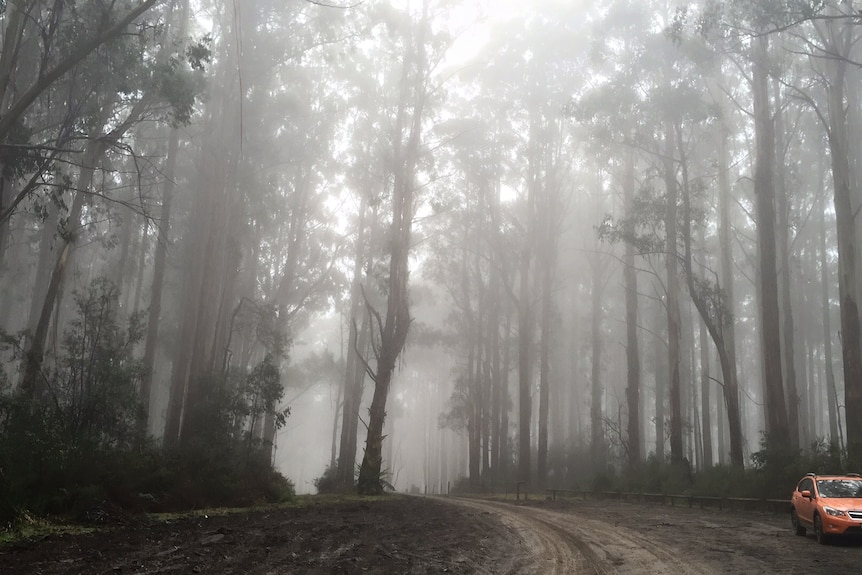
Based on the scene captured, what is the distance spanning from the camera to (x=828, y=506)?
433 inches

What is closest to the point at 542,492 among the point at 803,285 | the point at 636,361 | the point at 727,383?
the point at 636,361

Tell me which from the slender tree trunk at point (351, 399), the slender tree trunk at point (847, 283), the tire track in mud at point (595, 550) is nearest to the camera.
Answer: the tire track in mud at point (595, 550)

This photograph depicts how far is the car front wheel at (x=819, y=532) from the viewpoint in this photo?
1086cm

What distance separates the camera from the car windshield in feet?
37.4

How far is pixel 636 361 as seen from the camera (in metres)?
27.7

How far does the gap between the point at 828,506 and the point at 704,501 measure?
8.42 meters

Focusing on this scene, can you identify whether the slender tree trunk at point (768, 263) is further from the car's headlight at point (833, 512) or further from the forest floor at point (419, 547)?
the car's headlight at point (833, 512)

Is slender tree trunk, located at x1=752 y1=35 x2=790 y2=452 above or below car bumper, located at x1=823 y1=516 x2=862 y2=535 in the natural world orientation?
above

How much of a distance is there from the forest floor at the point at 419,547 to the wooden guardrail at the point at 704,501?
5.88ft

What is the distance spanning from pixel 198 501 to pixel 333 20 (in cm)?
1722

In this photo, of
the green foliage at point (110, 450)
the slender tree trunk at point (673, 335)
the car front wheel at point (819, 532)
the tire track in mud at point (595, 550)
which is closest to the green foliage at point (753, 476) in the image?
the slender tree trunk at point (673, 335)

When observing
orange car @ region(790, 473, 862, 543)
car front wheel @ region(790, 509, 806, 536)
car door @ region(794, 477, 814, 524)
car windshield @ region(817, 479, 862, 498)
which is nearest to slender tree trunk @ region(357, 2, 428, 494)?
car front wheel @ region(790, 509, 806, 536)

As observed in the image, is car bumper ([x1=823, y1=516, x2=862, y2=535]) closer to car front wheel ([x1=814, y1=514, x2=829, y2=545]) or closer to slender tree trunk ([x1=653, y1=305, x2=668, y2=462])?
car front wheel ([x1=814, y1=514, x2=829, y2=545])

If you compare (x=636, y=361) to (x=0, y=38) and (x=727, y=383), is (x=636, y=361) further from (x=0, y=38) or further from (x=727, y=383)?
(x=0, y=38)
